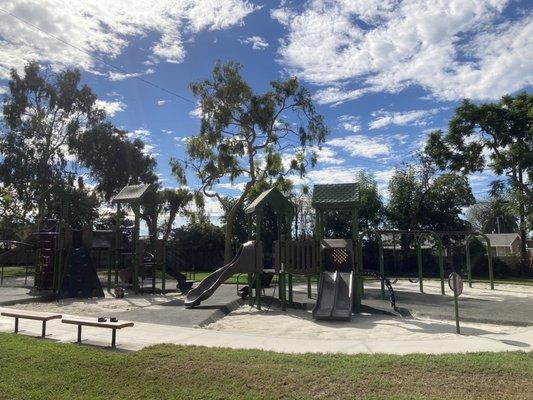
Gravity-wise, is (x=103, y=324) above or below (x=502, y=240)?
below

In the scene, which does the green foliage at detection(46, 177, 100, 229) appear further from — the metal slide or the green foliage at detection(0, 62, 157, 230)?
the metal slide

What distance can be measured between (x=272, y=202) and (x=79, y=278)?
7.81 meters

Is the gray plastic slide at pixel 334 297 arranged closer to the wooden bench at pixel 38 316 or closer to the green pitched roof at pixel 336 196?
the green pitched roof at pixel 336 196

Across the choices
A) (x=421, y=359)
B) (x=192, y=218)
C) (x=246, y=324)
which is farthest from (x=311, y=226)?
(x=421, y=359)

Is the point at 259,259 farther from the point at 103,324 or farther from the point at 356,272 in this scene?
the point at 103,324

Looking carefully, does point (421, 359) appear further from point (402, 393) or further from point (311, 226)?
point (311, 226)

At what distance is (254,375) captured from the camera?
6008 millimetres

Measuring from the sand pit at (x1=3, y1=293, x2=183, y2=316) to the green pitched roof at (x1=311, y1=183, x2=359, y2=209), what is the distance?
620cm

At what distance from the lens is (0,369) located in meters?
6.42

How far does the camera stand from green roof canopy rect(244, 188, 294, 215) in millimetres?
14656

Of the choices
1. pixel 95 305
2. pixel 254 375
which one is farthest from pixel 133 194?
pixel 254 375

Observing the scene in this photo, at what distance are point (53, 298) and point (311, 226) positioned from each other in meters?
29.9

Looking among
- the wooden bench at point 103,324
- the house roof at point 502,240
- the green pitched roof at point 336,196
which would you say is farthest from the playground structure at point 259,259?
the house roof at point 502,240

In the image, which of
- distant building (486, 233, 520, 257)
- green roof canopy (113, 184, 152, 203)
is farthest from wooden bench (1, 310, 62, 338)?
distant building (486, 233, 520, 257)
